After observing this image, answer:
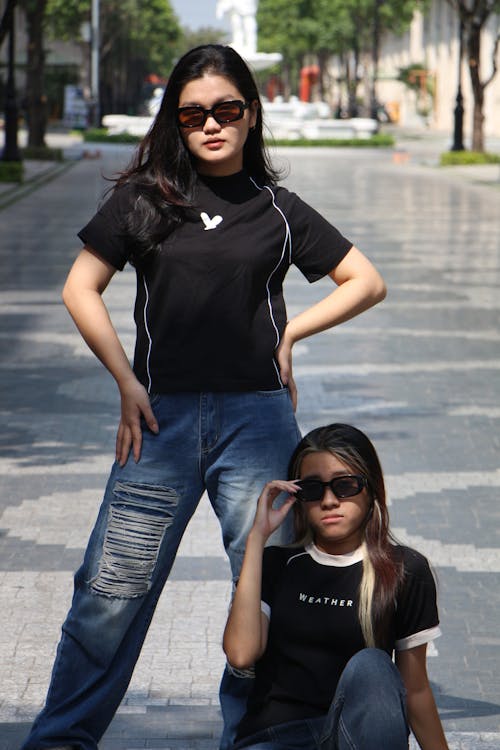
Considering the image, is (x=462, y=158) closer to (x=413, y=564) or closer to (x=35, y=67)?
(x=35, y=67)

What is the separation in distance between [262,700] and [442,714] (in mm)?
1214

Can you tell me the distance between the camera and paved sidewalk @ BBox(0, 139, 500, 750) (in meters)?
4.61

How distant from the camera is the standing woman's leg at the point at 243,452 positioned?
3521 millimetres

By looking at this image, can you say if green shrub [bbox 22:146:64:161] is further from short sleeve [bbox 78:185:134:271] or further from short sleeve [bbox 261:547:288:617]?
short sleeve [bbox 261:547:288:617]

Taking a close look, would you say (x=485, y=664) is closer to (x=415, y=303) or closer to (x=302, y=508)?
(x=302, y=508)

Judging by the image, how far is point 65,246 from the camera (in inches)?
731

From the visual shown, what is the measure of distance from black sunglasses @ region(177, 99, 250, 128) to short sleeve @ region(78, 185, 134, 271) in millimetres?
213

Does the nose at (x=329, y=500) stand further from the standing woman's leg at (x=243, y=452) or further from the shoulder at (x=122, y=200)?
the shoulder at (x=122, y=200)

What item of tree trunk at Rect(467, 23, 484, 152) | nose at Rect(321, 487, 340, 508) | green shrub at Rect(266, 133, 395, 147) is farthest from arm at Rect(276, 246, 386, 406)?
green shrub at Rect(266, 133, 395, 147)

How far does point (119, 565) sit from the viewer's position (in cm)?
353

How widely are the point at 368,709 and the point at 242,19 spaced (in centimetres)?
5665

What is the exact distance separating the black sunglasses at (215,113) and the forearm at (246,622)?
998 millimetres

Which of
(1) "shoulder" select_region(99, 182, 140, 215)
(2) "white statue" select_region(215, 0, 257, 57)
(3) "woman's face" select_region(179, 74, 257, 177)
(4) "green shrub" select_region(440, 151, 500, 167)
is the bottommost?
(4) "green shrub" select_region(440, 151, 500, 167)

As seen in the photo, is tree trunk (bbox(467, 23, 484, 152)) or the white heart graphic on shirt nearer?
the white heart graphic on shirt
